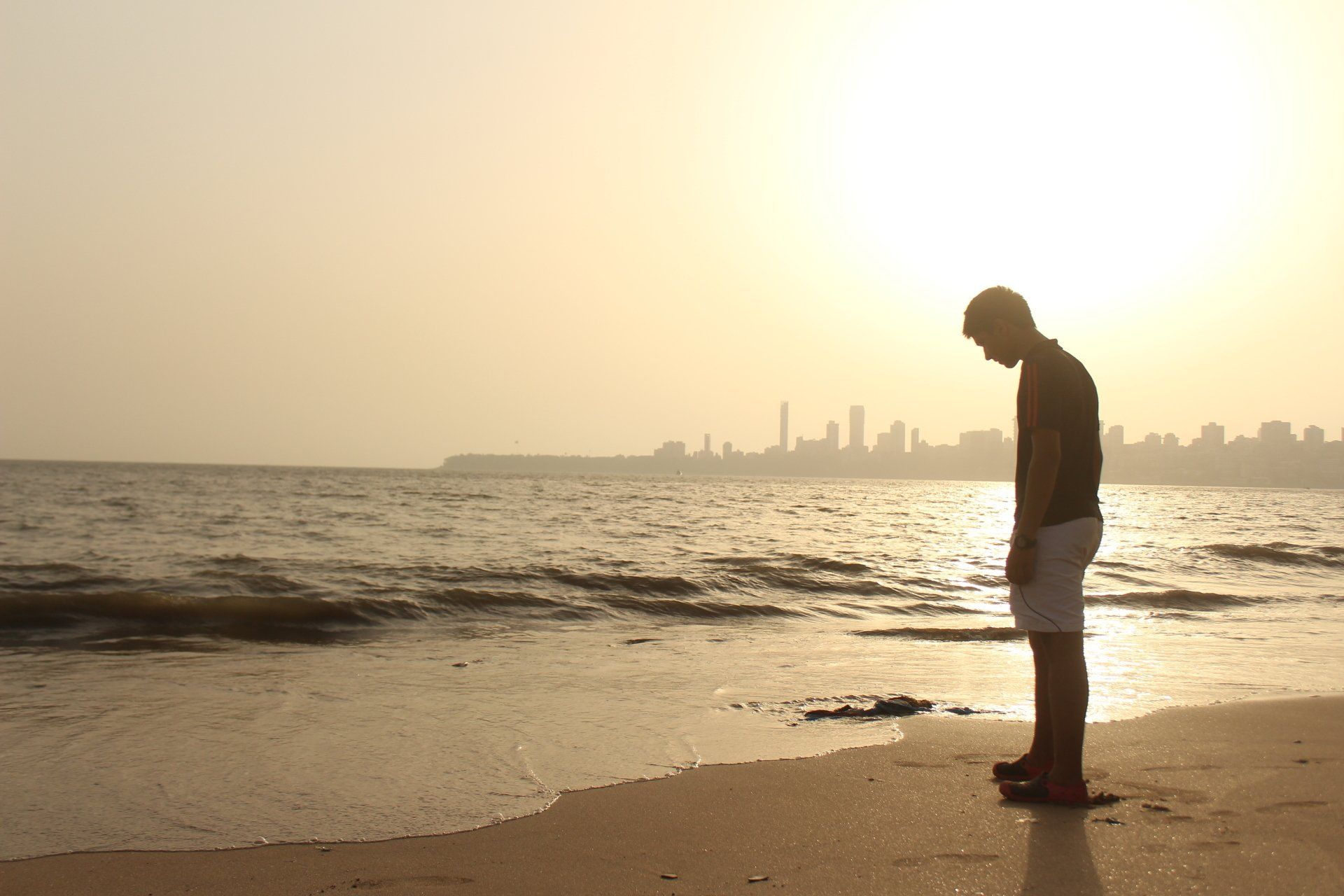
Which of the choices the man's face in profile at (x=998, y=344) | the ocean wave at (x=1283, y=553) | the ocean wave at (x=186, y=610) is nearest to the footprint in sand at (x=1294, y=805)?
the man's face in profile at (x=998, y=344)

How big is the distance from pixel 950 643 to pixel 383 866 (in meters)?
6.75

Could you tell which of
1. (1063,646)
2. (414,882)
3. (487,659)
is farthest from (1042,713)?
(487,659)

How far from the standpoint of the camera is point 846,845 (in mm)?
3109

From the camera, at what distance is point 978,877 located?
280 cm

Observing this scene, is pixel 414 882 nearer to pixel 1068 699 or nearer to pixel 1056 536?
pixel 1068 699

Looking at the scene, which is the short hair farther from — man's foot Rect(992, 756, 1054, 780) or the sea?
the sea

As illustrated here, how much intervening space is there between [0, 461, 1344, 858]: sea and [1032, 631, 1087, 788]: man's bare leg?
3.84 ft

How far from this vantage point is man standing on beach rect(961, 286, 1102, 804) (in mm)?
3662

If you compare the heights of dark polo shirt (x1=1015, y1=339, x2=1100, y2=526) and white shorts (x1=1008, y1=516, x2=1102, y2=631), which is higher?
dark polo shirt (x1=1015, y1=339, x2=1100, y2=526)

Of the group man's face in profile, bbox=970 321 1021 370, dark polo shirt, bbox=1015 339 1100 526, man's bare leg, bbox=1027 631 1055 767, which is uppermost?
man's face in profile, bbox=970 321 1021 370

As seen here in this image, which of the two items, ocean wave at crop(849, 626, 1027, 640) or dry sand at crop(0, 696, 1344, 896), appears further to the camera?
ocean wave at crop(849, 626, 1027, 640)

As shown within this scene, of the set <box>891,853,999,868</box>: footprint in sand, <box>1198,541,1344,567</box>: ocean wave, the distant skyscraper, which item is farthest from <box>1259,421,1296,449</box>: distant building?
<box>891,853,999,868</box>: footprint in sand

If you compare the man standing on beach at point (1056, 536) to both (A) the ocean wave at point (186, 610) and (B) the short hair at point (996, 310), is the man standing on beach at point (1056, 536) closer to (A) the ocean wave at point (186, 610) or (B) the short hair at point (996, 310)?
(B) the short hair at point (996, 310)

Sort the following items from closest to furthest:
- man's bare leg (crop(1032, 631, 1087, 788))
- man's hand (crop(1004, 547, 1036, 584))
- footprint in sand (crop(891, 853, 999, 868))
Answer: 1. footprint in sand (crop(891, 853, 999, 868))
2. man's bare leg (crop(1032, 631, 1087, 788))
3. man's hand (crop(1004, 547, 1036, 584))
